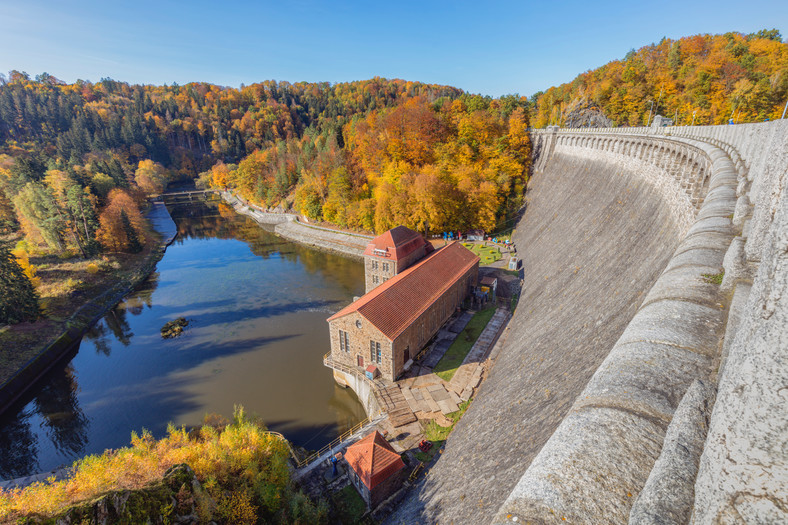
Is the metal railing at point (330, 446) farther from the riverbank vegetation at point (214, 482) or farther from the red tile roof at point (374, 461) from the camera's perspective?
the red tile roof at point (374, 461)

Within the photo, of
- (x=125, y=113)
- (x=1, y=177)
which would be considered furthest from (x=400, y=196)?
(x=125, y=113)

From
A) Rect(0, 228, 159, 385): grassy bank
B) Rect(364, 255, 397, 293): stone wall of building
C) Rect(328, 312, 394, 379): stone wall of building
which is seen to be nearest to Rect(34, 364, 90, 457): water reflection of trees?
Rect(0, 228, 159, 385): grassy bank

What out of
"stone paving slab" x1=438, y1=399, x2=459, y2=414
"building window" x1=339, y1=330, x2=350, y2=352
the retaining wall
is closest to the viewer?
"stone paving slab" x1=438, y1=399, x2=459, y2=414

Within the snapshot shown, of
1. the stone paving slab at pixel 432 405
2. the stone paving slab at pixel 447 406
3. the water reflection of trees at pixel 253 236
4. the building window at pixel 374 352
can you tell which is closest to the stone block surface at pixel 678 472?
the stone paving slab at pixel 447 406

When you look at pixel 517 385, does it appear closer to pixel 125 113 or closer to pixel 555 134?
pixel 555 134

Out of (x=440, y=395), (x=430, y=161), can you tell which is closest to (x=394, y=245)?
(x=440, y=395)

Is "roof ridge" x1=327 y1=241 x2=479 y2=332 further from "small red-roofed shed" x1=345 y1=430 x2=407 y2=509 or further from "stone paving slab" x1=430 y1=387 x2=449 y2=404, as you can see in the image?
"small red-roofed shed" x1=345 y1=430 x2=407 y2=509

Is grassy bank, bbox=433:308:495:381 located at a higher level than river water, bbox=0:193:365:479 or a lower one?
higher
